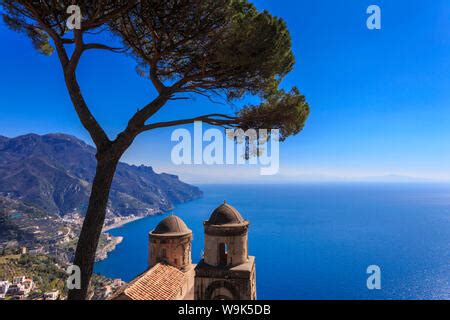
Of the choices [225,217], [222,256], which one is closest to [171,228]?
[222,256]

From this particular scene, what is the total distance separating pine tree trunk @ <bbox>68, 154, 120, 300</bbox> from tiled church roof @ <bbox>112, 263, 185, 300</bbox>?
3717mm

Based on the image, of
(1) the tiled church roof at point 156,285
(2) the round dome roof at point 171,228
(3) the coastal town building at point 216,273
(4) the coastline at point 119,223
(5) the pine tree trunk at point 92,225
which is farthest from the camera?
(4) the coastline at point 119,223

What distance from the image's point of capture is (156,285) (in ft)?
36.1

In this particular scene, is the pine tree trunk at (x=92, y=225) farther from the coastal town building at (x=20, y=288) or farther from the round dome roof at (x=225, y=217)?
the coastal town building at (x=20, y=288)

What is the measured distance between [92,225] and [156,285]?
237 inches

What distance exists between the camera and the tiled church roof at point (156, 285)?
31.7ft

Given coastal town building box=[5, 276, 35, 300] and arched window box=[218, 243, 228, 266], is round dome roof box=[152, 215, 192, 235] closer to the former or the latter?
arched window box=[218, 243, 228, 266]

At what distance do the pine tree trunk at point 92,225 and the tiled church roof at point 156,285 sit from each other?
372cm

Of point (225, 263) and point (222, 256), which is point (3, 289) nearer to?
point (222, 256)

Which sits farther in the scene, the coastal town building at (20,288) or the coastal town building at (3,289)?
the coastal town building at (20,288)

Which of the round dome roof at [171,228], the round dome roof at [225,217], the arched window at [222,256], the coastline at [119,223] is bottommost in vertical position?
the coastline at [119,223]

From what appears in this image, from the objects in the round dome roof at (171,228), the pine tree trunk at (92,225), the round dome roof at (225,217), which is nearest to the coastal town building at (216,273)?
the round dome roof at (225,217)
